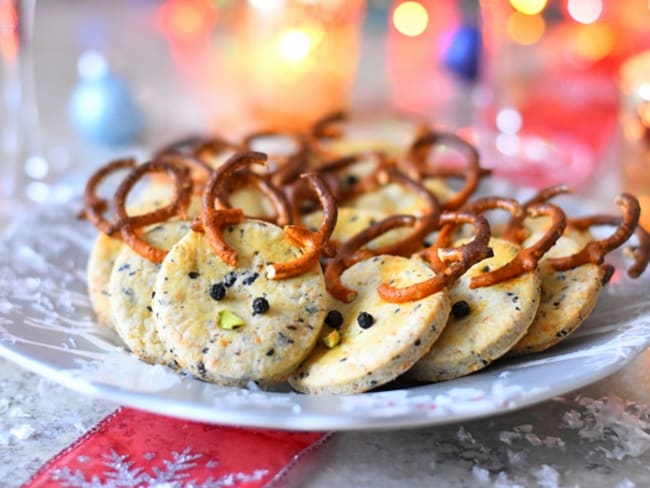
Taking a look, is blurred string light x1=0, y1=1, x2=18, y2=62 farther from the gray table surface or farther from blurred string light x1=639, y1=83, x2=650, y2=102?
blurred string light x1=639, y1=83, x2=650, y2=102

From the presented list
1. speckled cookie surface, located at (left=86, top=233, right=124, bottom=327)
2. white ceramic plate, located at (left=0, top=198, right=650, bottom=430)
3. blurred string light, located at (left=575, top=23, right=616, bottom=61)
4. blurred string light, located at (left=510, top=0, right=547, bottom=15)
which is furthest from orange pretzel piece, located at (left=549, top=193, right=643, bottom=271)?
blurred string light, located at (left=575, top=23, right=616, bottom=61)

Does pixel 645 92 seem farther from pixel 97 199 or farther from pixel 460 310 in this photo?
pixel 97 199

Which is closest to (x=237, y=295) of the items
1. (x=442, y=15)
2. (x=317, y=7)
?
(x=317, y=7)

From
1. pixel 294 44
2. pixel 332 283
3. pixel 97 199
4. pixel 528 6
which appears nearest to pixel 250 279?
pixel 332 283

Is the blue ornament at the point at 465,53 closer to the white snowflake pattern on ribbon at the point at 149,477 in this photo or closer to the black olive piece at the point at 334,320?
the black olive piece at the point at 334,320

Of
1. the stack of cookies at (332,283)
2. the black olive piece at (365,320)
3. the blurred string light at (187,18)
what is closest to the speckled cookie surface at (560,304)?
the stack of cookies at (332,283)

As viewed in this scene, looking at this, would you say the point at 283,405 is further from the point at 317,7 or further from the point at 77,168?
the point at 317,7
